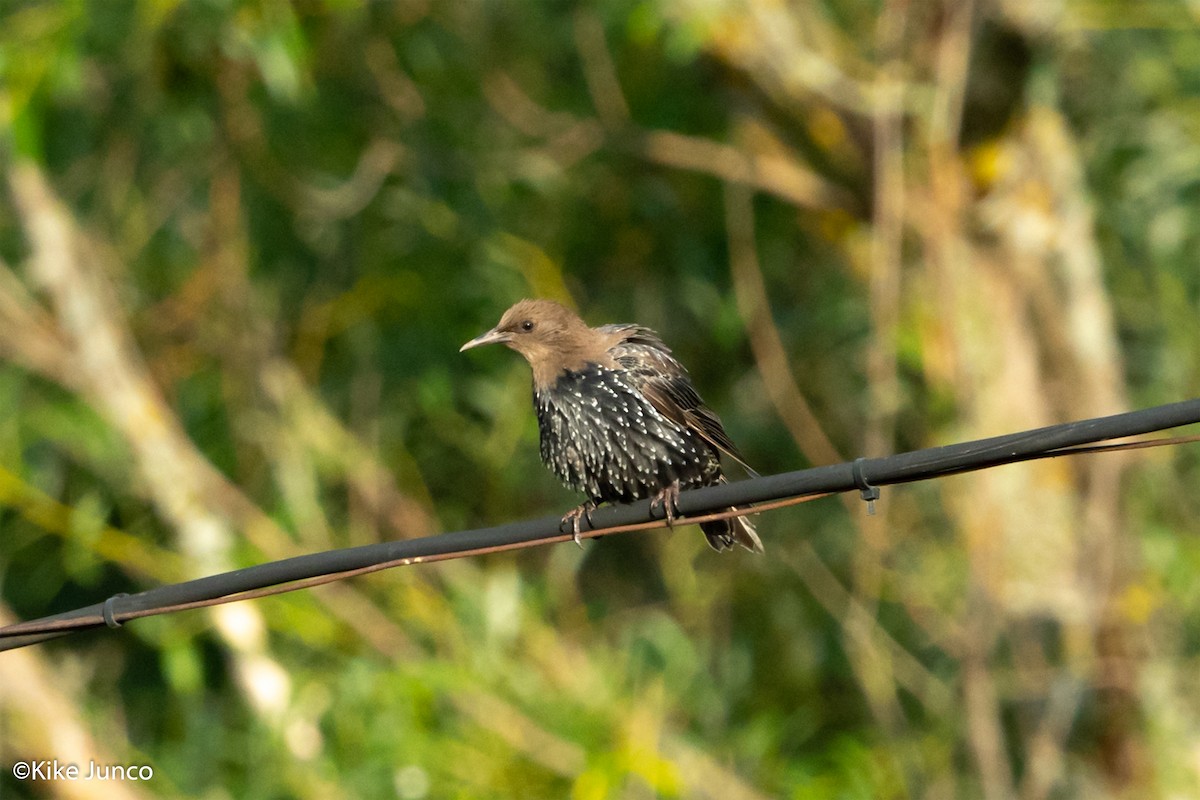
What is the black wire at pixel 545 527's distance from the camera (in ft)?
12.3

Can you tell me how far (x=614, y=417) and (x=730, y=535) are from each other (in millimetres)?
721

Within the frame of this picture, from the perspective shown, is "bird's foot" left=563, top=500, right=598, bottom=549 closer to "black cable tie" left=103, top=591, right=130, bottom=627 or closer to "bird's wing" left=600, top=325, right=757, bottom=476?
"bird's wing" left=600, top=325, right=757, bottom=476

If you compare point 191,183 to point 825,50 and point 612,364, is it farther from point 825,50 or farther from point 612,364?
point 612,364

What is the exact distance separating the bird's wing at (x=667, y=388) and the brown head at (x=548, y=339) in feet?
0.28

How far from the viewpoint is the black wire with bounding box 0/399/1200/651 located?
3.76 meters

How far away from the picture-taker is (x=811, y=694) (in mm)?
10758

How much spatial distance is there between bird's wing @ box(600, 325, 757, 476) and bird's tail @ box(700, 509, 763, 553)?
25 centimetres

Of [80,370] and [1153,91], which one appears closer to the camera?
[80,370]

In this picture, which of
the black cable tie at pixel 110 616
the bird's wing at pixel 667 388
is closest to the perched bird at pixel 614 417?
the bird's wing at pixel 667 388

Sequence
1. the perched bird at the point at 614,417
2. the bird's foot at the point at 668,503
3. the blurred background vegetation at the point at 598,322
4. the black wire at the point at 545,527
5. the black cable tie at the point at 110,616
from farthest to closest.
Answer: the blurred background vegetation at the point at 598,322, the perched bird at the point at 614,417, the bird's foot at the point at 668,503, the black cable tie at the point at 110,616, the black wire at the point at 545,527

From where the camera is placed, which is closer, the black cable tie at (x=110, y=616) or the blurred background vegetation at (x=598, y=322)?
the black cable tie at (x=110, y=616)

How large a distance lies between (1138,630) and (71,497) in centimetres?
615

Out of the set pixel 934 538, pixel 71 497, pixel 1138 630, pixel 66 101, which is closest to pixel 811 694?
pixel 934 538

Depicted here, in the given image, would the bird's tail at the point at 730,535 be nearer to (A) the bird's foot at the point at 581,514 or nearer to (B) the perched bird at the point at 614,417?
(B) the perched bird at the point at 614,417
